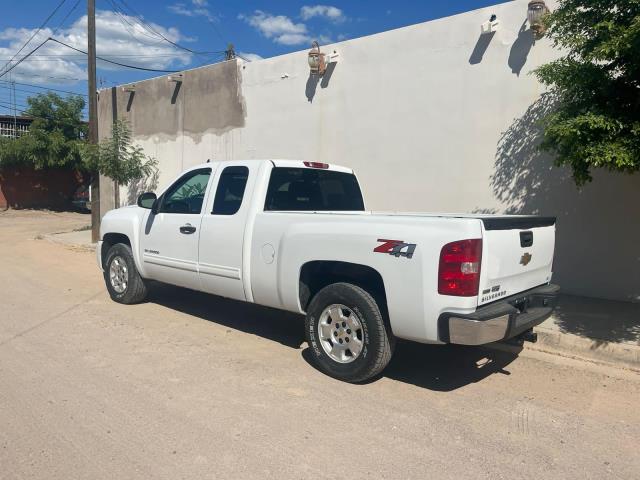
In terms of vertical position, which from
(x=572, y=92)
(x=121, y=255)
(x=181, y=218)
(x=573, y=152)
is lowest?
(x=121, y=255)

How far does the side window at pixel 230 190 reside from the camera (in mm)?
5800

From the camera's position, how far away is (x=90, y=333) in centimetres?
610

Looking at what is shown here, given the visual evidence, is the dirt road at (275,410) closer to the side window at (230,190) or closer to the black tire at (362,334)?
the black tire at (362,334)

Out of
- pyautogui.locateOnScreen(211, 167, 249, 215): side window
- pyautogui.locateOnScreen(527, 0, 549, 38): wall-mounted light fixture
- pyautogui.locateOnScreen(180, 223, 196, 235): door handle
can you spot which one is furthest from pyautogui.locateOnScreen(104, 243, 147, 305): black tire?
pyautogui.locateOnScreen(527, 0, 549, 38): wall-mounted light fixture

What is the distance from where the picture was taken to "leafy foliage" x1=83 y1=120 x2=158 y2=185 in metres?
14.1

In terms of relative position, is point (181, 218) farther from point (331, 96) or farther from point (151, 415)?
point (331, 96)

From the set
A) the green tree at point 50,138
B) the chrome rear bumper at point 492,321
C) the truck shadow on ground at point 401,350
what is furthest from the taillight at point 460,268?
the green tree at point 50,138

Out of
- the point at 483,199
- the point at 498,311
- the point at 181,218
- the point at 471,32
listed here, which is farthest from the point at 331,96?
the point at 498,311

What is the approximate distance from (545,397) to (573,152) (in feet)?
7.52

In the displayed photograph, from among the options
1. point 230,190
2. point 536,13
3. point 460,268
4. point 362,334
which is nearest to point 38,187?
point 230,190

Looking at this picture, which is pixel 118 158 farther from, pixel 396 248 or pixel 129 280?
pixel 396 248

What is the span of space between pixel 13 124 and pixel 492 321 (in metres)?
34.2

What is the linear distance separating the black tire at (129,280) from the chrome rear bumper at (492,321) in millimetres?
4540

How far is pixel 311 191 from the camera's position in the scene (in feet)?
20.3
